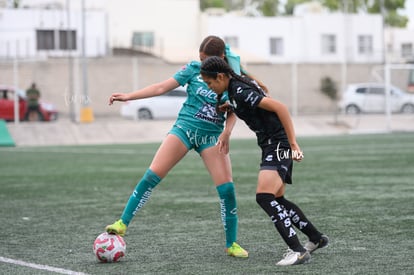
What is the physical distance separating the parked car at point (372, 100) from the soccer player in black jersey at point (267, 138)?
28.0 meters

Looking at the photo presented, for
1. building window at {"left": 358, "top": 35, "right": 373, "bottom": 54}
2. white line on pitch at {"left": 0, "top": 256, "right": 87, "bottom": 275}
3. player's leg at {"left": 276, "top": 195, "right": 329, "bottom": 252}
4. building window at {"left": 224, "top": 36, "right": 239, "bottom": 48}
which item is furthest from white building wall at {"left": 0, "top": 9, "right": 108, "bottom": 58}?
player's leg at {"left": 276, "top": 195, "right": 329, "bottom": 252}

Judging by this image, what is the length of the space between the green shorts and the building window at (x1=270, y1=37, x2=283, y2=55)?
A: 2152 inches

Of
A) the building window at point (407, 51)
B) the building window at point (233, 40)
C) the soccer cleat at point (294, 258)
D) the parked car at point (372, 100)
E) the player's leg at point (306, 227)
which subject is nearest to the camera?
the soccer cleat at point (294, 258)

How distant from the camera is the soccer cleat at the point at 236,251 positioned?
307 inches

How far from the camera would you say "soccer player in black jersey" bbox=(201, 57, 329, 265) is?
729 cm

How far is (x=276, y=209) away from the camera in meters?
7.36

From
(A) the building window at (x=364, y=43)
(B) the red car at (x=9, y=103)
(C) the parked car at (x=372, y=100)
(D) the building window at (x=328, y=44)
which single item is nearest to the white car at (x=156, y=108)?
(B) the red car at (x=9, y=103)

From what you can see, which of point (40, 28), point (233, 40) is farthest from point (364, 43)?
point (40, 28)

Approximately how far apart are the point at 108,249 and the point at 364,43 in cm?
5851

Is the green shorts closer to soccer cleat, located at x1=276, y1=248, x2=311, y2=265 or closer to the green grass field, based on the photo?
the green grass field

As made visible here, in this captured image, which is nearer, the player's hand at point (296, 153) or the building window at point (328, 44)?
the player's hand at point (296, 153)

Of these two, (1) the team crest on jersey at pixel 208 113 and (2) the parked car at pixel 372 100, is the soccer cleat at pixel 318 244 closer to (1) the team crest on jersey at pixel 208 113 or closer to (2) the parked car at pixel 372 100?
(1) the team crest on jersey at pixel 208 113

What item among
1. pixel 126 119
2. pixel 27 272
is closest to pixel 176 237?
pixel 27 272

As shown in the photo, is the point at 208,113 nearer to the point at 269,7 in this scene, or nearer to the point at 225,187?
the point at 225,187
